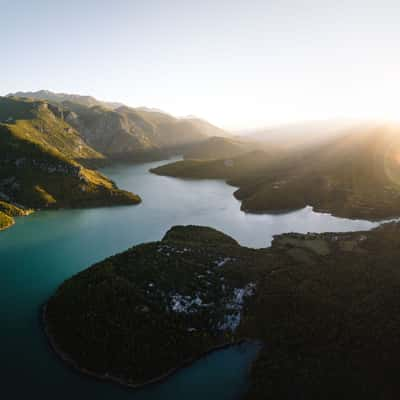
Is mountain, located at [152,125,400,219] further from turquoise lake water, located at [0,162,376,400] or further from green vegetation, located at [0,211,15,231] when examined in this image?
green vegetation, located at [0,211,15,231]

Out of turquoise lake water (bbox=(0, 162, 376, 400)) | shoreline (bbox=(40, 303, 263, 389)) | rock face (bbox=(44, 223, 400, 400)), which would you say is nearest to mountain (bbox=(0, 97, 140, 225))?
turquoise lake water (bbox=(0, 162, 376, 400))

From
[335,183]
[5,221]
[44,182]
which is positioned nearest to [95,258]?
[5,221]

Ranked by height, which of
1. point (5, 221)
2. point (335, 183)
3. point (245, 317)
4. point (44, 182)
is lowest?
point (245, 317)

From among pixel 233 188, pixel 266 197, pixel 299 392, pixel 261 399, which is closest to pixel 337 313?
pixel 299 392

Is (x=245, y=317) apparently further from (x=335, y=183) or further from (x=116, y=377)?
(x=335, y=183)

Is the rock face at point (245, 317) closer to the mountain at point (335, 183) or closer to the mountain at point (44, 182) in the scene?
the mountain at point (335, 183)

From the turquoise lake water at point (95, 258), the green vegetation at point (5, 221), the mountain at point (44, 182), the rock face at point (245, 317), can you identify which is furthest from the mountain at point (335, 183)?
the green vegetation at point (5, 221)

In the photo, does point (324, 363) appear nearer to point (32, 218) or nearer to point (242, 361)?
point (242, 361)
